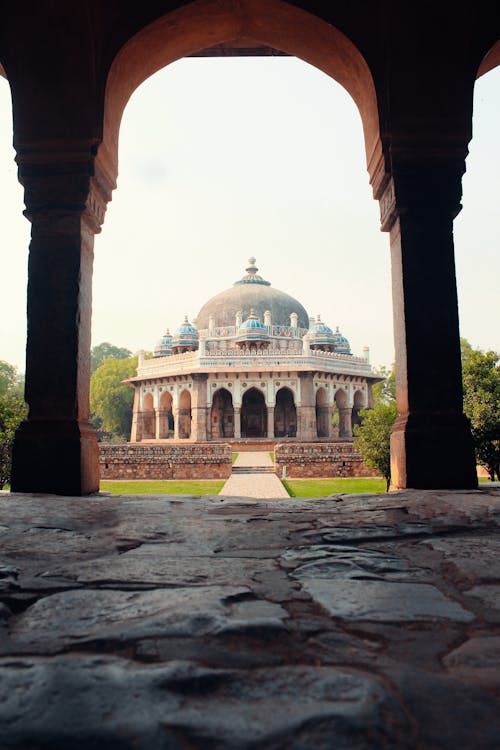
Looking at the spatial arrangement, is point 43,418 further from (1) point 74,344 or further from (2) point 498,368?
(2) point 498,368

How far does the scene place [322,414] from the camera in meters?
25.6

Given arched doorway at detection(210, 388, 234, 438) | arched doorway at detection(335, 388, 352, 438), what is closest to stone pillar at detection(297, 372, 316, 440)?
arched doorway at detection(335, 388, 352, 438)

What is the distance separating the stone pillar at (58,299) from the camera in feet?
10.4

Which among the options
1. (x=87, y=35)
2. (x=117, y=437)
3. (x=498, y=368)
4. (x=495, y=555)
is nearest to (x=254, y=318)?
(x=117, y=437)

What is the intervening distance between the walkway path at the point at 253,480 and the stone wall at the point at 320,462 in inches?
19.3

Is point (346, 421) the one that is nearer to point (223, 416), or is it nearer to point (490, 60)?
point (223, 416)

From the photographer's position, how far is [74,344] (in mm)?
3227

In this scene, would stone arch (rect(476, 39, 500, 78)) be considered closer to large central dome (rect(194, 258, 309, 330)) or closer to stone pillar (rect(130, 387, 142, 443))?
stone pillar (rect(130, 387, 142, 443))

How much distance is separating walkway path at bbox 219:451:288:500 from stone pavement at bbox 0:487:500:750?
3.51m

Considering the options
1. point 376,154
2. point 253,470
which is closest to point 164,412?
point 253,470

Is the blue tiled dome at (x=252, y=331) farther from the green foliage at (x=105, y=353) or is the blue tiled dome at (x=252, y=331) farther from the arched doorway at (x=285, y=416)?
the green foliage at (x=105, y=353)

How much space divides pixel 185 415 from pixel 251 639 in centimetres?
2590

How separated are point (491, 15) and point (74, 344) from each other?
118 inches

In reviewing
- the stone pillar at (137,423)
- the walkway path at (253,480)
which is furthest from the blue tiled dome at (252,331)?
the walkway path at (253,480)
